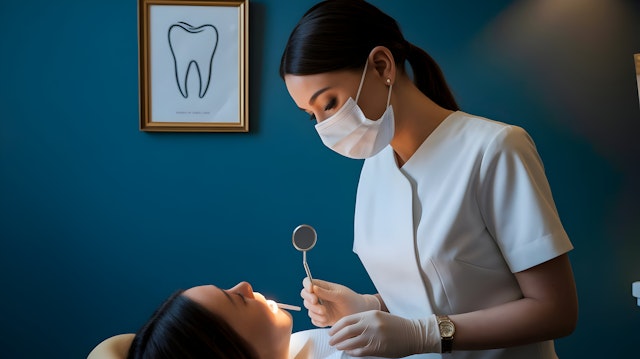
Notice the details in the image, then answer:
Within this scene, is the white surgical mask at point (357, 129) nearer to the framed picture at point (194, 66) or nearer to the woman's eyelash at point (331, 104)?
the woman's eyelash at point (331, 104)

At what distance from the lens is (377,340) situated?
1.17m

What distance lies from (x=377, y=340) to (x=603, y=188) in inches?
70.5

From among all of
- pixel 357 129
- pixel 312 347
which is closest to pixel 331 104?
pixel 357 129

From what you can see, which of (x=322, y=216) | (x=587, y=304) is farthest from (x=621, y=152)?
(x=322, y=216)

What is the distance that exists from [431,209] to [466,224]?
3.6 inches

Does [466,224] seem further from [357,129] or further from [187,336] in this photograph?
[187,336]

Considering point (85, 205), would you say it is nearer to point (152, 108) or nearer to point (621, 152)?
point (152, 108)

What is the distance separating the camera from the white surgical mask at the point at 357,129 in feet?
4.28

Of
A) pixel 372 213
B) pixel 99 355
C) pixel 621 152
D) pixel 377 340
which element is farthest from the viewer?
pixel 621 152

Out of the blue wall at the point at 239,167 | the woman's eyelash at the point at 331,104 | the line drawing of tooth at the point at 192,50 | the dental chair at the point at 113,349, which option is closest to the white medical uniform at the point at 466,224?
the woman's eyelash at the point at 331,104

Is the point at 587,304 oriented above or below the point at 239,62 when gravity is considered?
below

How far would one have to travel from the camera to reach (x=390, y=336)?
1.17 metres

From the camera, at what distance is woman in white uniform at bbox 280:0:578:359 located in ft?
3.79

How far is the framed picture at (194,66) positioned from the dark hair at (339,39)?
1.13 meters
